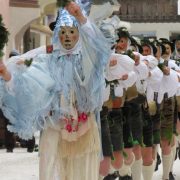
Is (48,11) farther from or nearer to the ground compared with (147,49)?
farther from the ground

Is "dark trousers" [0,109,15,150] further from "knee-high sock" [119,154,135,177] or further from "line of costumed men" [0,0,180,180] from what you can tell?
"line of costumed men" [0,0,180,180]

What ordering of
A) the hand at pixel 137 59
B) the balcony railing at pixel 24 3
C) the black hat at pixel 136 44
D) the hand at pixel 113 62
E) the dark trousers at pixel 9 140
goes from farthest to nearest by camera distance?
the balcony railing at pixel 24 3 → the dark trousers at pixel 9 140 → the black hat at pixel 136 44 → the hand at pixel 137 59 → the hand at pixel 113 62

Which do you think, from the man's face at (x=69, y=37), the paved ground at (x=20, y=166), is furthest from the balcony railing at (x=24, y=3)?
the man's face at (x=69, y=37)

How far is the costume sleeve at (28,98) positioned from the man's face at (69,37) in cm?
24

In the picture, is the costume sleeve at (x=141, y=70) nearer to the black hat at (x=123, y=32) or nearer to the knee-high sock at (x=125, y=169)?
the black hat at (x=123, y=32)

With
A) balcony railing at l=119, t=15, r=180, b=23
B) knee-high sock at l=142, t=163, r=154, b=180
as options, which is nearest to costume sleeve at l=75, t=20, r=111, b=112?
knee-high sock at l=142, t=163, r=154, b=180

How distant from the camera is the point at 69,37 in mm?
4785

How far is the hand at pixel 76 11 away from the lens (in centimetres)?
441

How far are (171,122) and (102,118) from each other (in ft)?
5.31

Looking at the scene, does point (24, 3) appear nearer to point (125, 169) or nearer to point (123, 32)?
point (123, 32)

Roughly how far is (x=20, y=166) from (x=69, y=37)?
430cm

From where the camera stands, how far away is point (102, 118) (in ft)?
19.1

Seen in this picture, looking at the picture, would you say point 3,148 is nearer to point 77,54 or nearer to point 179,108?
point 179,108

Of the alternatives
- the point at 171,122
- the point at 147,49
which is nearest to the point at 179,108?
the point at 171,122
